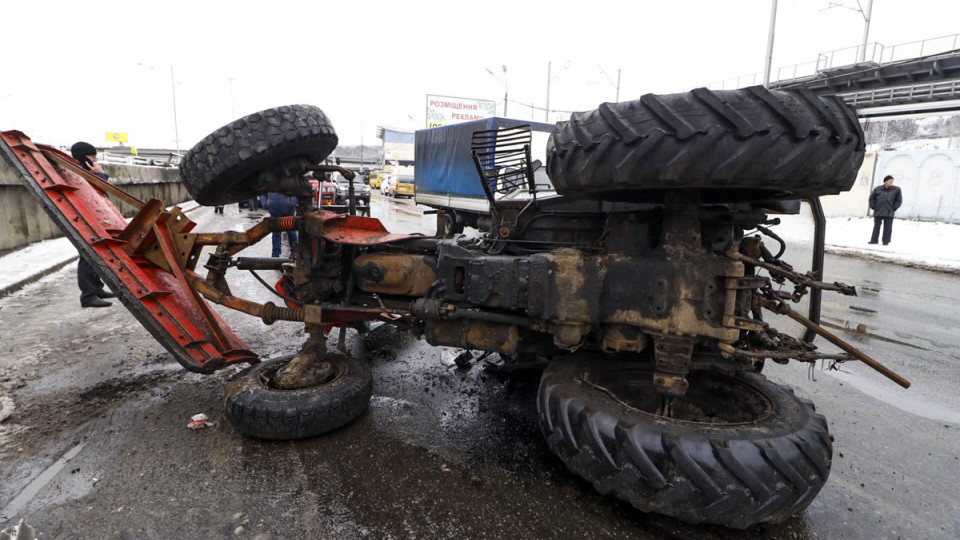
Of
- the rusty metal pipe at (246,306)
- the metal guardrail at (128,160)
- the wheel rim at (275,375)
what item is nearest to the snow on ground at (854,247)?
the wheel rim at (275,375)

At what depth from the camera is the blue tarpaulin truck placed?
1351cm

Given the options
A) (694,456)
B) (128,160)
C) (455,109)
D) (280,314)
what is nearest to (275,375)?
(280,314)

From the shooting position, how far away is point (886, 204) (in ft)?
42.8

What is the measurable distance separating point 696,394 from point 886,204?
14075 mm

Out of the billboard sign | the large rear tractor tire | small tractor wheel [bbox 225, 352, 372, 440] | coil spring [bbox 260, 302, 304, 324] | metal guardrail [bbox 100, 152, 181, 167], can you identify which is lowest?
small tractor wheel [bbox 225, 352, 372, 440]

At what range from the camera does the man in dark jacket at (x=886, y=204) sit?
42.3 ft

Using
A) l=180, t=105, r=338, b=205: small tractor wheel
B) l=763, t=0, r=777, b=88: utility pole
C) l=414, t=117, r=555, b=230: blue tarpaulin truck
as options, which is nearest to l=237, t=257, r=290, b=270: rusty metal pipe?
l=180, t=105, r=338, b=205: small tractor wheel

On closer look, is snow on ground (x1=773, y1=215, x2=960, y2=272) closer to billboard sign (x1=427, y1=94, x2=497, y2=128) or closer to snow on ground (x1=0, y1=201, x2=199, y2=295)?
snow on ground (x1=0, y1=201, x2=199, y2=295)

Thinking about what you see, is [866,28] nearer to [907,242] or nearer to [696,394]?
[907,242]

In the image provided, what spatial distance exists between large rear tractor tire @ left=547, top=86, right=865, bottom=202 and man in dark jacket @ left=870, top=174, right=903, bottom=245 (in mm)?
14496

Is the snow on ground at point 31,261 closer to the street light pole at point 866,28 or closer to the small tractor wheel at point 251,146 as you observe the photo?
the small tractor wheel at point 251,146

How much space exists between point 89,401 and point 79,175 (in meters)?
1.67

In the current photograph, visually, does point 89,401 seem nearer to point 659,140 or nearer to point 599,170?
point 599,170

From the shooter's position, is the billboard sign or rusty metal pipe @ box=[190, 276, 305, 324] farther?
the billboard sign
